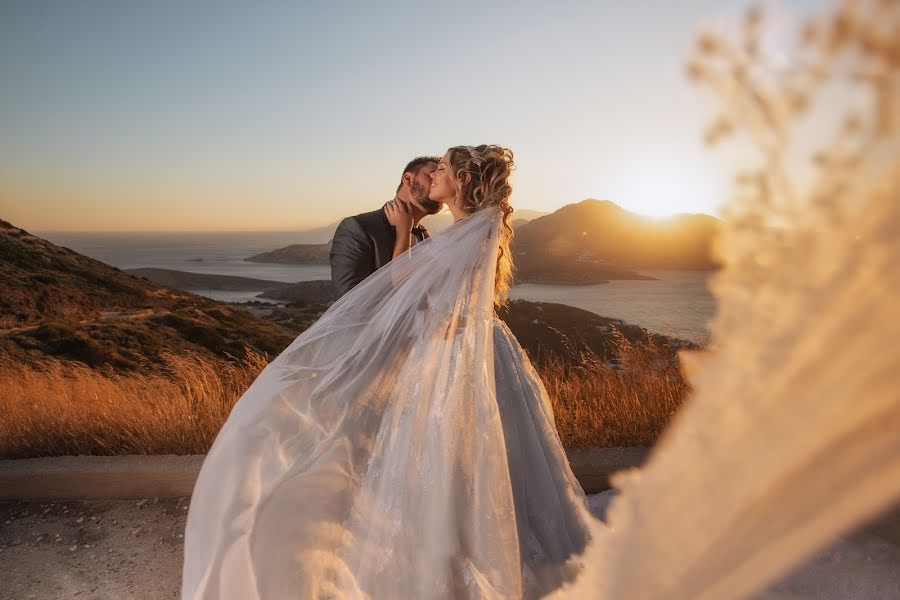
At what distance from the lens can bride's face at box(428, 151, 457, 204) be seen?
3.06 metres

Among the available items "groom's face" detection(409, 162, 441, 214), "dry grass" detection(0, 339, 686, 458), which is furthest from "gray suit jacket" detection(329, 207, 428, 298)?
"dry grass" detection(0, 339, 686, 458)

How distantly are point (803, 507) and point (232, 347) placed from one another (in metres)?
15.1

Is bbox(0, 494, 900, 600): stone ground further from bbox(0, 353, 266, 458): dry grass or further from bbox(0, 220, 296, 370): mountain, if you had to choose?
bbox(0, 220, 296, 370): mountain

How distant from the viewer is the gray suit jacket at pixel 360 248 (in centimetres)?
360

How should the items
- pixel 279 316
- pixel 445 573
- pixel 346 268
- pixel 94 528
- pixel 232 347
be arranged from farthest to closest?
pixel 279 316 → pixel 232 347 → pixel 346 268 → pixel 94 528 → pixel 445 573

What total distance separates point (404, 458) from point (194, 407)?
9.85ft

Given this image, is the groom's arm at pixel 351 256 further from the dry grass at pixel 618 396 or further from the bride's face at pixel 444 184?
the dry grass at pixel 618 396

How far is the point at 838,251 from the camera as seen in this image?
72 centimetres

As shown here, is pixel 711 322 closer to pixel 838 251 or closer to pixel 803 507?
pixel 838 251

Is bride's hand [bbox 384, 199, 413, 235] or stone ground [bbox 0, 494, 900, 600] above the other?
bride's hand [bbox 384, 199, 413, 235]

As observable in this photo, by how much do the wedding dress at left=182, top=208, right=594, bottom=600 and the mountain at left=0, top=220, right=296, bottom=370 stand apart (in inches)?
174

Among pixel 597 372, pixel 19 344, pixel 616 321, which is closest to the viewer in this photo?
pixel 597 372

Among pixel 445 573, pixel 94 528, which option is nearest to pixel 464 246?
pixel 445 573

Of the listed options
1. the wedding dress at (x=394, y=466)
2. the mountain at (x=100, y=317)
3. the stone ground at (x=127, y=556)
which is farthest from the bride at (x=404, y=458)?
the mountain at (x=100, y=317)
